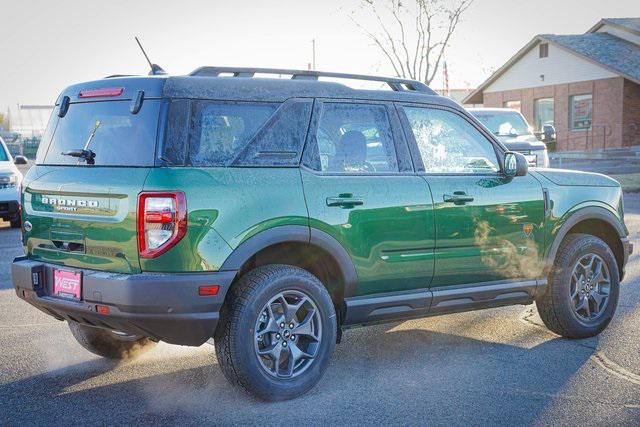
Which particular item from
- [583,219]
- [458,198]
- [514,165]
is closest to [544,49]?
[583,219]

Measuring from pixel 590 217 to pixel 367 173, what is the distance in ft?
6.92

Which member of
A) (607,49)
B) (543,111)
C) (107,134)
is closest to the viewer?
(107,134)

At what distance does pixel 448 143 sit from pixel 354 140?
844mm

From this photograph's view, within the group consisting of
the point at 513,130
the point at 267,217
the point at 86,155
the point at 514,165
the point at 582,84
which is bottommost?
the point at 267,217

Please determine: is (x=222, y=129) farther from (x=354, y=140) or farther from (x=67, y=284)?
(x=67, y=284)

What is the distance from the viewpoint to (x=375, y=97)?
565cm

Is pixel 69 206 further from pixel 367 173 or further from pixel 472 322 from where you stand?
pixel 472 322

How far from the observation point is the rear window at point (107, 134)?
187 inches

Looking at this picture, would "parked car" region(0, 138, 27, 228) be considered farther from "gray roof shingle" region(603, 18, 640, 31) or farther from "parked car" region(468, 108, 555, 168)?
"gray roof shingle" region(603, 18, 640, 31)

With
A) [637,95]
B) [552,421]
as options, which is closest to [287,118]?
[552,421]

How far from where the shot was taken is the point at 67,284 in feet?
16.2

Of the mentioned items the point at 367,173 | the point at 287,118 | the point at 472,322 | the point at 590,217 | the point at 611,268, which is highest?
the point at 287,118

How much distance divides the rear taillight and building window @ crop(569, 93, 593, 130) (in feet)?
127

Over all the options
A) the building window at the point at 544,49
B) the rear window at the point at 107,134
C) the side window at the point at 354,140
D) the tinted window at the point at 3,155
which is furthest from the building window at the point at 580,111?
the rear window at the point at 107,134
